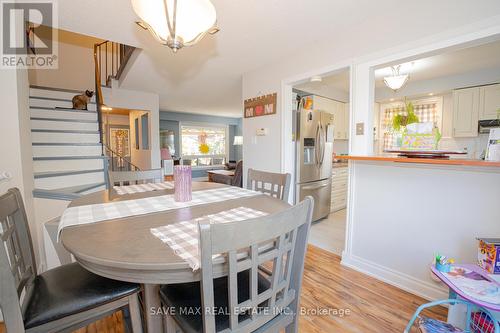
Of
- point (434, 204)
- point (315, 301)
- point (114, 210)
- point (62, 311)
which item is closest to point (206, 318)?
point (62, 311)

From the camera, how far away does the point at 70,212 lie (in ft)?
3.85

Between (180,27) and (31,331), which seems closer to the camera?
(31,331)

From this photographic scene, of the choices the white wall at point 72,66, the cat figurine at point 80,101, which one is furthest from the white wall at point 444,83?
the white wall at point 72,66

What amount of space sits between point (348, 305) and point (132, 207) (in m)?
1.64

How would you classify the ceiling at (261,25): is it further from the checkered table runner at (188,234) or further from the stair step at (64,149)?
Answer: the checkered table runner at (188,234)

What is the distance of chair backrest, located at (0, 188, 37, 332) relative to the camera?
0.71 m

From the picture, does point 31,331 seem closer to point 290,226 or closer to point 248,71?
point 290,226

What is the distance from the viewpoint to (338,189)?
4.10 metres

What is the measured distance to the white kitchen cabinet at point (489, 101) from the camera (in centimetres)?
322

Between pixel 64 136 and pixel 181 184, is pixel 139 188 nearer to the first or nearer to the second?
pixel 181 184

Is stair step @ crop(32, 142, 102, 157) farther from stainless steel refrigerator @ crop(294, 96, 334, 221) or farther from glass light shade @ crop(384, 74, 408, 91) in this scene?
glass light shade @ crop(384, 74, 408, 91)

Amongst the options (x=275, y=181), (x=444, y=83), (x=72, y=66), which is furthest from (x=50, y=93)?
(x=444, y=83)

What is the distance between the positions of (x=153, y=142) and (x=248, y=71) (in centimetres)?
277

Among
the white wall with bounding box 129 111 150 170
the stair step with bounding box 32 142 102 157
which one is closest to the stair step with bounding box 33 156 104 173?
the stair step with bounding box 32 142 102 157
